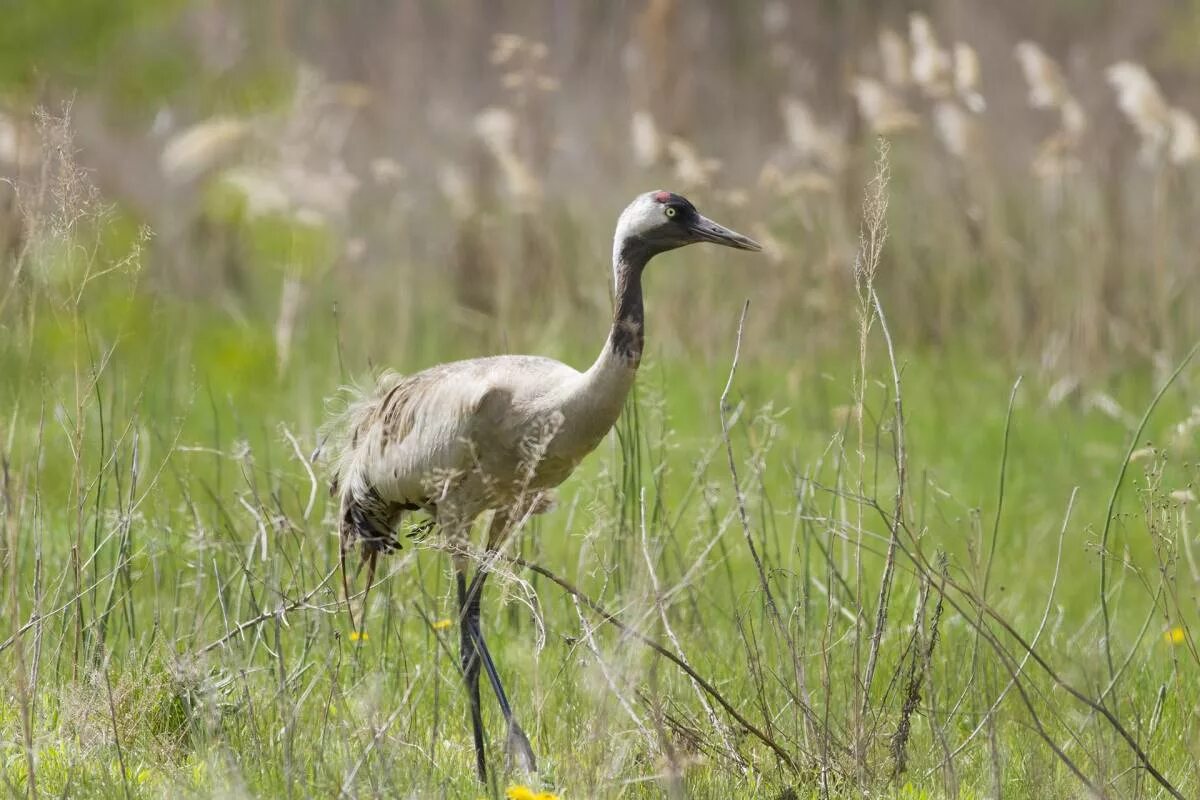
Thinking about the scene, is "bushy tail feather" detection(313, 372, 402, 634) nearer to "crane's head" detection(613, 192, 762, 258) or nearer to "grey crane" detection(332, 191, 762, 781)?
"grey crane" detection(332, 191, 762, 781)

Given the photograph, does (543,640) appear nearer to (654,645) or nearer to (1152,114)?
(654,645)

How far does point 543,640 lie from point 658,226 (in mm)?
1371

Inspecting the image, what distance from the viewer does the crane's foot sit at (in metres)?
3.74

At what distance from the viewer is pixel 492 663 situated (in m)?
4.33

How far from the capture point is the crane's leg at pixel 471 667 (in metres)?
3.80

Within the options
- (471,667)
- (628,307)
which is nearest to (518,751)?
(471,667)

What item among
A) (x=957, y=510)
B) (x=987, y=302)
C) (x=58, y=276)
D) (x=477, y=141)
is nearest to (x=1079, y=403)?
(x=987, y=302)

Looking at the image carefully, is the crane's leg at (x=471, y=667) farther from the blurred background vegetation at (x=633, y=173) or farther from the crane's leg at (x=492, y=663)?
the blurred background vegetation at (x=633, y=173)

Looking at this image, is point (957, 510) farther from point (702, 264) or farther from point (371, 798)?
A: point (371, 798)

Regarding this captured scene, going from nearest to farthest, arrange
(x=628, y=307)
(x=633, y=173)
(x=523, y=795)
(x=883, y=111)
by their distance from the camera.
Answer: (x=523, y=795), (x=628, y=307), (x=883, y=111), (x=633, y=173)

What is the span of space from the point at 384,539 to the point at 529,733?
0.89 metres

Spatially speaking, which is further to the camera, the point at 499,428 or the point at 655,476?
the point at 655,476

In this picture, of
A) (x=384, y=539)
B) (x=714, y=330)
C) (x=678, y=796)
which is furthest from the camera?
(x=714, y=330)

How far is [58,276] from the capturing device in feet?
10.3
